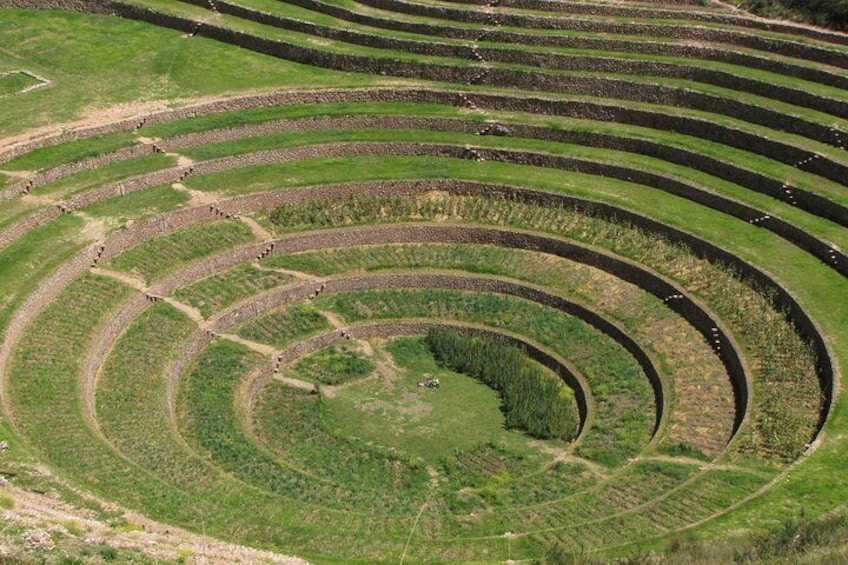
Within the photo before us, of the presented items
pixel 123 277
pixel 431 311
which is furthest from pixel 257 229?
pixel 431 311

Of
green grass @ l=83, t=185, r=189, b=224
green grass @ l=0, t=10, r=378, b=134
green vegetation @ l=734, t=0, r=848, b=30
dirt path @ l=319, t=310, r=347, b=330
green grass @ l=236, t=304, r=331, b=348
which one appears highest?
green vegetation @ l=734, t=0, r=848, b=30

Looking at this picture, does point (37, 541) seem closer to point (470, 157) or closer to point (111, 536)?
point (111, 536)

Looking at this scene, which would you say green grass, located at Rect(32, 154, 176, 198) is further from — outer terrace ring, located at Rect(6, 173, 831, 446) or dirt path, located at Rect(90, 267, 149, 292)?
dirt path, located at Rect(90, 267, 149, 292)

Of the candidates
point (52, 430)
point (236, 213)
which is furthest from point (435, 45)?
point (52, 430)

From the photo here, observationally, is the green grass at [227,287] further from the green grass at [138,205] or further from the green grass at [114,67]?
the green grass at [114,67]

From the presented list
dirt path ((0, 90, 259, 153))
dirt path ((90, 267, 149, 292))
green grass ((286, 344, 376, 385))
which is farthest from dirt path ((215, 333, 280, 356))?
dirt path ((0, 90, 259, 153))

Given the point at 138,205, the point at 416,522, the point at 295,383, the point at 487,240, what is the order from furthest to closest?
the point at 487,240 < the point at 138,205 < the point at 295,383 < the point at 416,522

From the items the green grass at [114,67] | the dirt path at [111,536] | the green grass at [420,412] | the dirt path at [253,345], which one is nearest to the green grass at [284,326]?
the dirt path at [253,345]
